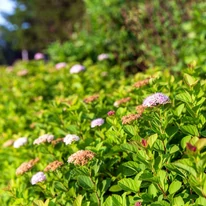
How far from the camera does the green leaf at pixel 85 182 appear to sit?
155 centimetres

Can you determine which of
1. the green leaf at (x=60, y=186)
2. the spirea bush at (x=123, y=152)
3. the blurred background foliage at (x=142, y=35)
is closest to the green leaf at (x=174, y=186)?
the spirea bush at (x=123, y=152)

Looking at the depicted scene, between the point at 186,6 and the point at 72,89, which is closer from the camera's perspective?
the point at 72,89

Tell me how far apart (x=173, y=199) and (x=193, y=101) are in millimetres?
Answer: 489

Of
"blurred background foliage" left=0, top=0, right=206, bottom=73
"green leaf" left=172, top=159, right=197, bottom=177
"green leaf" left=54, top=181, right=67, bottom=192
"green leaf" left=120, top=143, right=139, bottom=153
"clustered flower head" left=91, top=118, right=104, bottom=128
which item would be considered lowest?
"blurred background foliage" left=0, top=0, right=206, bottom=73

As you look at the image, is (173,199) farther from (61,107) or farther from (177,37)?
(177,37)

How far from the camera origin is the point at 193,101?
5.48 ft

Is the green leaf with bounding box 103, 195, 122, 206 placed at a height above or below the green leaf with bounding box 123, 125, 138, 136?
below

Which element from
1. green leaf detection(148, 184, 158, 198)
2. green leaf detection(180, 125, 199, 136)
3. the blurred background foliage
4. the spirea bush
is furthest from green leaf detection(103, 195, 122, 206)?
the blurred background foliage

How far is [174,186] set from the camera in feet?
4.58

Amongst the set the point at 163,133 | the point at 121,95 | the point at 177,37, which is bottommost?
the point at 177,37

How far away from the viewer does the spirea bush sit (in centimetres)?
141

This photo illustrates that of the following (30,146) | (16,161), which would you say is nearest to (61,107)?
(30,146)

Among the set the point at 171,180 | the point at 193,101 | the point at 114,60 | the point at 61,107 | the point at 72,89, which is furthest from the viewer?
the point at 114,60

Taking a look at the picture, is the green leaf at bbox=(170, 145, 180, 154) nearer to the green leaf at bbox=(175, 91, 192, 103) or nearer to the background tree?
the green leaf at bbox=(175, 91, 192, 103)
